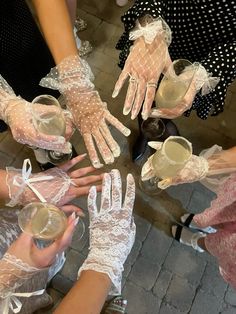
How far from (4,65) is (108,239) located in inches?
36.1

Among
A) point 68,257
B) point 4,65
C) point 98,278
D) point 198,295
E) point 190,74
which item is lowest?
point 198,295

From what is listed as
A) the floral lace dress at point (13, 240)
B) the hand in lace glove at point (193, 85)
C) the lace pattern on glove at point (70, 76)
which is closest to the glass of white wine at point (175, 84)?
the hand in lace glove at point (193, 85)

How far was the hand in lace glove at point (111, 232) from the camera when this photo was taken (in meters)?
1.46

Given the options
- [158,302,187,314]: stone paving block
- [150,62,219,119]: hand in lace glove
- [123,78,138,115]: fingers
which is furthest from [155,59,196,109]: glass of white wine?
[158,302,187,314]: stone paving block

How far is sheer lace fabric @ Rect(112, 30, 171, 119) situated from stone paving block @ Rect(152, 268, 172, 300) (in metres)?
1.01

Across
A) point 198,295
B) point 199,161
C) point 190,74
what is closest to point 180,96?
point 190,74

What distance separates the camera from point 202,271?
7.09ft

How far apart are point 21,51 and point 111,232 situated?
35.8 inches

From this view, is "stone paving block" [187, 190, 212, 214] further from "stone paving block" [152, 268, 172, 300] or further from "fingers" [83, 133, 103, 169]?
"fingers" [83, 133, 103, 169]

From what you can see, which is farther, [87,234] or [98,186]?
[87,234]

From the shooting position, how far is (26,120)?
5.05 feet

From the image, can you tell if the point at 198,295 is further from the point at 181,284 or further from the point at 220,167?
the point at 220,167

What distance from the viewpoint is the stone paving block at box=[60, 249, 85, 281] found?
2.12 metres

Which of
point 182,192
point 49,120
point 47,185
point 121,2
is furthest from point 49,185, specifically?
point 121,2
